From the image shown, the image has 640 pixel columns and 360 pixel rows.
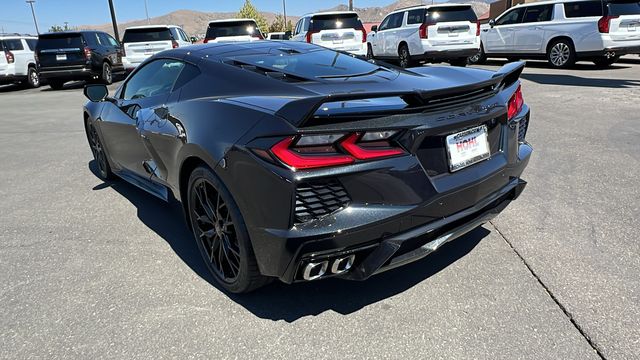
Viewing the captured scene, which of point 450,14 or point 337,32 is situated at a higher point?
point 450,14

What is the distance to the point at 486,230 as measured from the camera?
348 cm

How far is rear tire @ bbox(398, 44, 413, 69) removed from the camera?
1467 cm

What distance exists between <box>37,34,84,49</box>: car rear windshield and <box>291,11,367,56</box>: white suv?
24.4 ft

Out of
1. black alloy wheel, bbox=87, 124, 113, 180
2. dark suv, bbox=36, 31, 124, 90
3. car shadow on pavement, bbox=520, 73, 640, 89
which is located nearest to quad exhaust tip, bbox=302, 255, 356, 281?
black alloy wheel, bbox=87, 124, 113, 180

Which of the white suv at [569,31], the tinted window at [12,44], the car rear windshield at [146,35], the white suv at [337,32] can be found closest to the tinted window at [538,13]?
the white suv at [569,31]

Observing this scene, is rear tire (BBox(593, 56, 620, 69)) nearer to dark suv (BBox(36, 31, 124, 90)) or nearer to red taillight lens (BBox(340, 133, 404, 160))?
red taillight lens (BBox(340, 133, 404, 160))

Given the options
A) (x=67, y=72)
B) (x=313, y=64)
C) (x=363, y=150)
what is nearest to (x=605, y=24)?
(x=313, y=64)

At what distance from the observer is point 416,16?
14.4 metres

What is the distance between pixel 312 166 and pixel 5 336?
1.91 metres

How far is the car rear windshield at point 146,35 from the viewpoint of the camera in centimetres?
1434

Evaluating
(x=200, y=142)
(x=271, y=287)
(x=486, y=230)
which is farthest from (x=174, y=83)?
(x=486, y=230)

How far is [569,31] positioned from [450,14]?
316 centimetres

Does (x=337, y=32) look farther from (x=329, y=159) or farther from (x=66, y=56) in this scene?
(x=329, y=159)

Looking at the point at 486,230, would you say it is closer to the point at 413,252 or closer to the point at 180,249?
the point at 413,252
